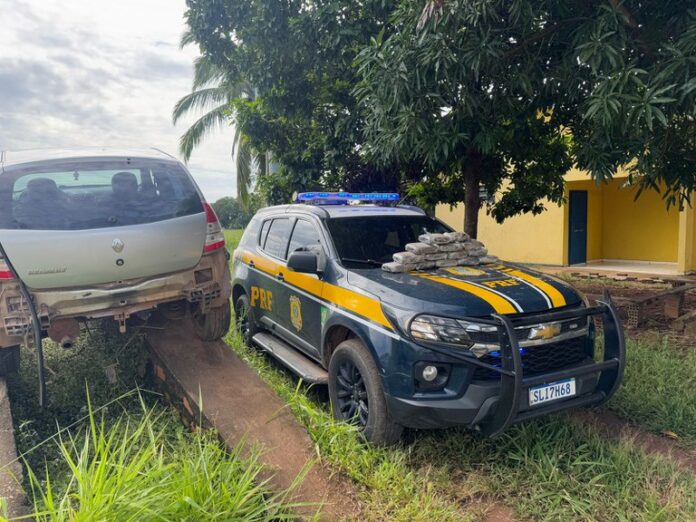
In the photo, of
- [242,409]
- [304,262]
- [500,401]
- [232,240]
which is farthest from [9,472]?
[232,240]

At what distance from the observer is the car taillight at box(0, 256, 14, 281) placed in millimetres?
3346

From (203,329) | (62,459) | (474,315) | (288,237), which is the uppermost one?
(288,237)

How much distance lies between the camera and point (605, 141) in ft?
15.0

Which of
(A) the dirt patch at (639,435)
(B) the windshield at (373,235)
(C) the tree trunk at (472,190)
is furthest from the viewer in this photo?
(C) the tree trunk at (472,190)

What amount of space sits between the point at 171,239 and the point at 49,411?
1.72m

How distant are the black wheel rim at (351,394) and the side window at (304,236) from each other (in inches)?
45.3

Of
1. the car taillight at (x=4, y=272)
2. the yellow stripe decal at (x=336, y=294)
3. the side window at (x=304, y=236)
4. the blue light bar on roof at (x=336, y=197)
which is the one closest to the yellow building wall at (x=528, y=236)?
the blue light bar on roof at (x=336, y=197)

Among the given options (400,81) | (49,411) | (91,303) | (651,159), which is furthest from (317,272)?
(651,159)

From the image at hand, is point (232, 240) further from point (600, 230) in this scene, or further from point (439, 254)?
point (439, 254)

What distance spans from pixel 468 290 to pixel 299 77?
215 inches

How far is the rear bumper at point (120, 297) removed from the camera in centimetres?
341

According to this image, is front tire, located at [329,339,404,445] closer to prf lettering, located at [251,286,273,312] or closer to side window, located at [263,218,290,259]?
prf lettering, located at [251,286,273,312]

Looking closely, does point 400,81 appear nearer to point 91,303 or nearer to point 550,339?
point 550,339

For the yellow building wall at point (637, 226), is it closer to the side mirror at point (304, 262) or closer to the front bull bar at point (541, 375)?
the front bull bar at point (541, 375)
